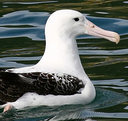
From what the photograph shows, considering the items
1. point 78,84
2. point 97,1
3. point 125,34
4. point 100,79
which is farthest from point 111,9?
point 78,84

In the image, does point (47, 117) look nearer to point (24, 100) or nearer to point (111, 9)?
point (24, 100)

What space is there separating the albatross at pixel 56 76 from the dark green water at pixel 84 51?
0.17m

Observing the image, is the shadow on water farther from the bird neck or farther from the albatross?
the bird neck

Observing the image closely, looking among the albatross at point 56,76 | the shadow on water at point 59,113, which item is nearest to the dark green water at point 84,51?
the shadow on water at point 59,113

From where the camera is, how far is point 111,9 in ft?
54.6

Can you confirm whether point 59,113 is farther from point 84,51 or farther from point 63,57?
point 84,51

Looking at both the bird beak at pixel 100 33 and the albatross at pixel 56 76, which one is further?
the bird beak at pixel 100 33

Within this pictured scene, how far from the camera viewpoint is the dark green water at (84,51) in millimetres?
9227

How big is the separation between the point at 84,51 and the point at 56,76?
4.17 metres

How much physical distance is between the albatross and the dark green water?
0.17 meters

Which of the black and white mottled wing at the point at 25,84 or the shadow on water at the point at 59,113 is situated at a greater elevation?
the black and white mottled wing at the point at 25,84

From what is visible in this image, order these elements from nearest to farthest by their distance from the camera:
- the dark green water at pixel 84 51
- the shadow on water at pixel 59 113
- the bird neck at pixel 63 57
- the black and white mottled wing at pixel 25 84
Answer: the black and white mottled wing at pixel 25 84, the shadow on water at pixel 59 113, the dark green water at pixel 84 51, the bird neck at pixel 63 57

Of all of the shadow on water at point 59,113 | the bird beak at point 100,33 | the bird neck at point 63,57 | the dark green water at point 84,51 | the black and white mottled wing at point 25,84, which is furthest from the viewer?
the bird beak at point 100,33

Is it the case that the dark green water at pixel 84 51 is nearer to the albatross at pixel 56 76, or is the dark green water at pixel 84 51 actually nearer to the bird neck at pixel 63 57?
the albatross at pixel 56 76
